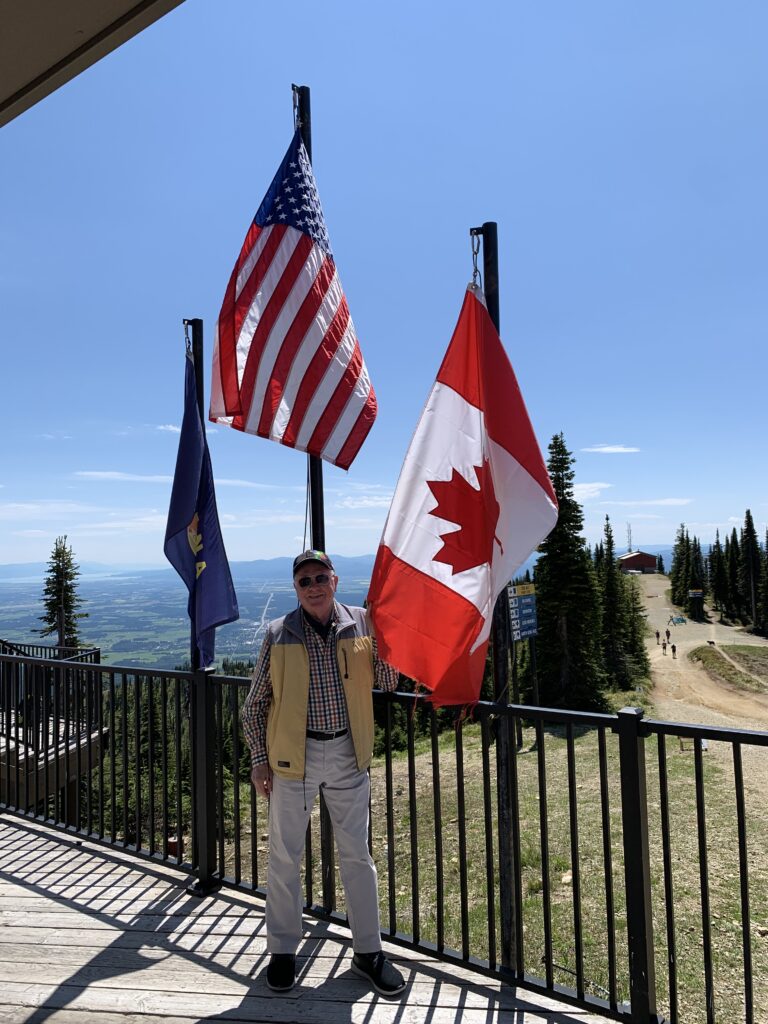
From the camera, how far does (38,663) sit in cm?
497

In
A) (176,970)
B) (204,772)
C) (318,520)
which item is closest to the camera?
(176,970)

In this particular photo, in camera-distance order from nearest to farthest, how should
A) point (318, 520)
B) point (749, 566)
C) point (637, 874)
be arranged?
1. point (637, 874)
2. point (318, 520)
3. point (749, 566)

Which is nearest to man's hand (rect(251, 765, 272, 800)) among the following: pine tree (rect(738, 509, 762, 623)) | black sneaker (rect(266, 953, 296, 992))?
black sneaker (rect(266, 953, 296, 992))

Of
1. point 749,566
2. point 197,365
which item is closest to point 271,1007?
point 197,365

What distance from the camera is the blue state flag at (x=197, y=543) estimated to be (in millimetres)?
3900

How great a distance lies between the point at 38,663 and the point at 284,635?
311cm

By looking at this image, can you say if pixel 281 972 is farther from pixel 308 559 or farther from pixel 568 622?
pixel 568 622

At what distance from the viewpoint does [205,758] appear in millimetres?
3830

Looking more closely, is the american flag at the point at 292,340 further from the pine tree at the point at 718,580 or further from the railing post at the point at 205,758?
the pine tree at the point at 718,580

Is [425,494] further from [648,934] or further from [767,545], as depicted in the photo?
[767,545]

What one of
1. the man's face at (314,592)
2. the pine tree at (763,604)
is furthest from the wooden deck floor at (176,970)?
the pine tree at (763,604)

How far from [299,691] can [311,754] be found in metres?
0.28

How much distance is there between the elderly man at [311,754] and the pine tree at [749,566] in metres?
91.1

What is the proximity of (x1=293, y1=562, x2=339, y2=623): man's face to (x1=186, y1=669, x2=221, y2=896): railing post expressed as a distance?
134cm
